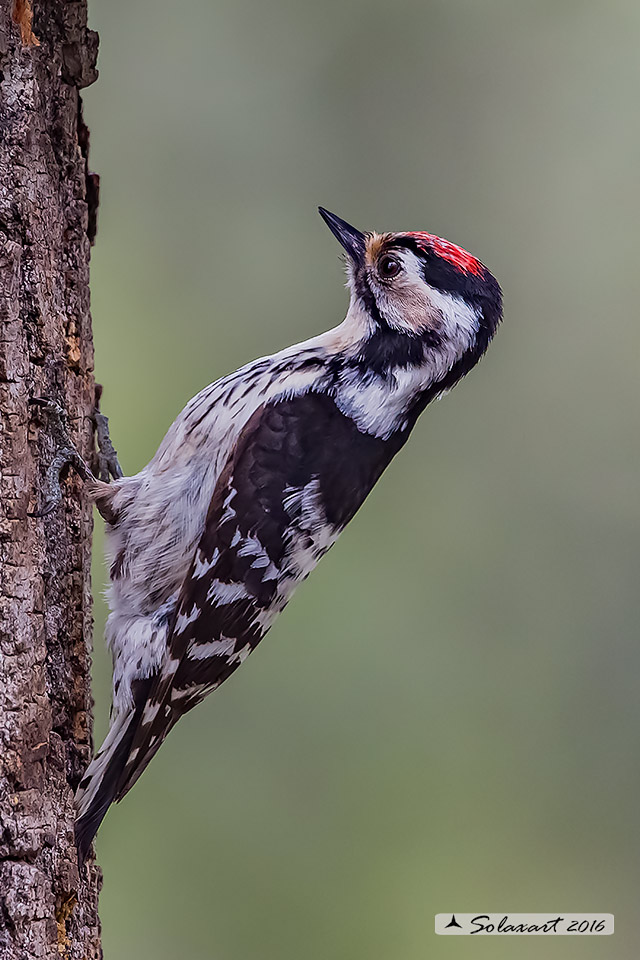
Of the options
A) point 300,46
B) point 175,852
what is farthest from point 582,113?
point 175,852

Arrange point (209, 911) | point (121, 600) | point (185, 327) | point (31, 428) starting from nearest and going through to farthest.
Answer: point (31, 428) < point (121, 600) < point (209, 911) < point (185, 327)

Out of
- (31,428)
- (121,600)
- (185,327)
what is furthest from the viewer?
(185,327)

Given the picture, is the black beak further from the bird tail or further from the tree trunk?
the bird tail

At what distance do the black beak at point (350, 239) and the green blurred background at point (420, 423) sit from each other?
1279 millimetres

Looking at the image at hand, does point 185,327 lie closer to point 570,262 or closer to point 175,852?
point 570,262

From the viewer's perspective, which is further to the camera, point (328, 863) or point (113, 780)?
point (328, 863)

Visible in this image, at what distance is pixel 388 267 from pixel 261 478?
57cm

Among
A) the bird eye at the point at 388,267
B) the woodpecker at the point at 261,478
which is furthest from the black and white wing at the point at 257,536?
the bird eye at the point at 388,267

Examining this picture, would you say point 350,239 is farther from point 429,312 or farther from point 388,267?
point 429,312

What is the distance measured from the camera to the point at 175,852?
3.41m

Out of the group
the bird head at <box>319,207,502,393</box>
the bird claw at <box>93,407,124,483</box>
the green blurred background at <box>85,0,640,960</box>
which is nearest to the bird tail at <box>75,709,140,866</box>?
the bird claw at <box>93,407,124,483</box>

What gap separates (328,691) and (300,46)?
2.36 meters

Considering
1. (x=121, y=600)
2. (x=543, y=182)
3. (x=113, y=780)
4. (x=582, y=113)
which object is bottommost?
(x=113, y=780)

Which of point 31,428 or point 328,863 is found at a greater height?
point 31,428
